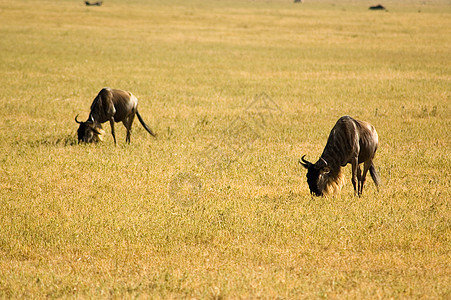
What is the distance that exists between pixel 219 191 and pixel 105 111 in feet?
15.2

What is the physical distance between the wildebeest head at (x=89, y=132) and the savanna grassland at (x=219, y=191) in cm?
27

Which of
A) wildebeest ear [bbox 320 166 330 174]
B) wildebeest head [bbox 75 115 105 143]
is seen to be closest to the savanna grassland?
wildebeest head [bbox 75 115 105 143]

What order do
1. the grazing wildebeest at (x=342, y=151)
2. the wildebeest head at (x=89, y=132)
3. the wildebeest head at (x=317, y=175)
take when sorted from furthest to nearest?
the wildebeest head at (x=89, y=132) → the grazing wildebeest at (x=342, y=151) → the wildebeest head at (x=317, y=175)

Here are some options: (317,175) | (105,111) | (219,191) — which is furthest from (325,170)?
(105,111)

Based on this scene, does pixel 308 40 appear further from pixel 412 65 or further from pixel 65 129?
pixel 65 129

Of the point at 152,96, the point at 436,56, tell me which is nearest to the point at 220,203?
the point at 152,96

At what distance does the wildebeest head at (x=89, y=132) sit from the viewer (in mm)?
13828

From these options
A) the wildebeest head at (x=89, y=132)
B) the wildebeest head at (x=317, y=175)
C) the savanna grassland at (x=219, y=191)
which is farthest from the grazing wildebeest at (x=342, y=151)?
the wildebeest head at (x=89, y=132)

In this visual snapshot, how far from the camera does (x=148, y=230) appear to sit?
8.87 m

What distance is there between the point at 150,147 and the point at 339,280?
8.14 meters

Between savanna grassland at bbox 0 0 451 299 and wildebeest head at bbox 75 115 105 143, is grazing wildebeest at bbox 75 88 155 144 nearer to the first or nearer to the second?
Answer: wildebeest head at bbox 75 115 105 143

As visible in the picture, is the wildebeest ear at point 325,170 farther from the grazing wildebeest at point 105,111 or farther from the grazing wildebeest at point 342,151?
the grazing wildebeest at point 105,111

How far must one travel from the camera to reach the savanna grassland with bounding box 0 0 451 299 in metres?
7.28

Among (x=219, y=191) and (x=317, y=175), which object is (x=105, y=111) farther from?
(x=317, y=175)
